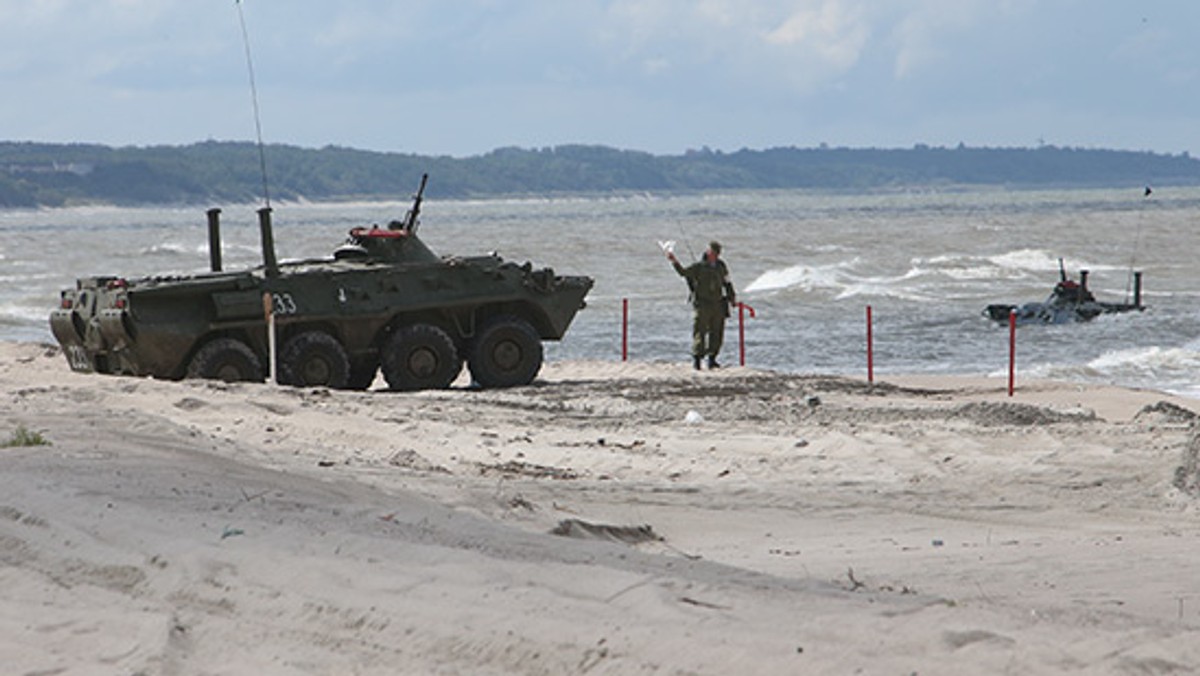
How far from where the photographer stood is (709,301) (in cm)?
1941

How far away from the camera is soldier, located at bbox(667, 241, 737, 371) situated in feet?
63.6

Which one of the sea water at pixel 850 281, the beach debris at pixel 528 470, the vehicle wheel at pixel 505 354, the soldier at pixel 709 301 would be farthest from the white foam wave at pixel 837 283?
the beach debris at pixel 528 470

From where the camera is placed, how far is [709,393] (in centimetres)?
1669

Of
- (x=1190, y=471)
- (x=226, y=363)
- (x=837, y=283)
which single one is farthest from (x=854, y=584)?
(x=837, y=283)

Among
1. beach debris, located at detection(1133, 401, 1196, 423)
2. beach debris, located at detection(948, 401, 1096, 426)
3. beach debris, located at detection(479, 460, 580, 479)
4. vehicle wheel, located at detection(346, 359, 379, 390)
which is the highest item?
beach debris, located at detection(479, 460, 580, 479)

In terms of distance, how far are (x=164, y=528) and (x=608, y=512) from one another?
2.51 metres

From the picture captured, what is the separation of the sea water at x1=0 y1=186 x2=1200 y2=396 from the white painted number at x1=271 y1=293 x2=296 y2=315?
521 cm

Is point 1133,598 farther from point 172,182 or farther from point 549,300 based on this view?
point 172,182

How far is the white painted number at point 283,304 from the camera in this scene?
16.8 meters

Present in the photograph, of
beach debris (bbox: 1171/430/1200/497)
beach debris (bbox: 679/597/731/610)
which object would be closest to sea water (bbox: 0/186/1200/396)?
beach debris (bbox: 1171/430/1200/497)

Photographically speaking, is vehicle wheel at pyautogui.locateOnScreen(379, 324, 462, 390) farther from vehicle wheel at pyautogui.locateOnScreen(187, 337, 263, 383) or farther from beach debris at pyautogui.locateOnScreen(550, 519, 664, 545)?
beach debris at pyautogui.locateOnScreen(550, 519, 664, 545)

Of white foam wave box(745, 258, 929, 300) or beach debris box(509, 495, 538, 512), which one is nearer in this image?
beach debris box(509, 495, 538, 512)

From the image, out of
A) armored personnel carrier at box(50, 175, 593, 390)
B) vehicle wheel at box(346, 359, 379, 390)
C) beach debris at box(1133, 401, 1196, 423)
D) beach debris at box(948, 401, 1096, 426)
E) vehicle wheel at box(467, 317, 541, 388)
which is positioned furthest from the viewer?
vehicle wheel at box(467, 317, 541, 388)

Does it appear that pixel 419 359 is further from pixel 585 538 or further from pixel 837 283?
pixel 837 283
